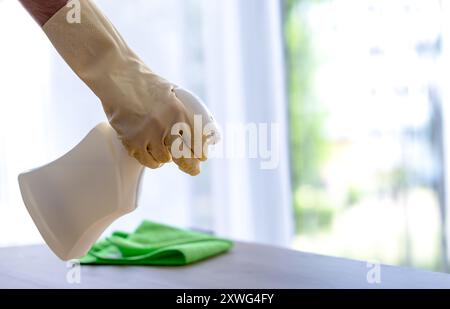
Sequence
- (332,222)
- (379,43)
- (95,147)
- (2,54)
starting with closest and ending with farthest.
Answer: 1. (95,147)
2. (2,54)
3. (379,43)
4. (332,222)

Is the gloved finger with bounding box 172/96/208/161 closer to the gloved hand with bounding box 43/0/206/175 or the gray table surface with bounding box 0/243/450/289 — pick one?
the gloved hand with bounding box 43/0/206/175

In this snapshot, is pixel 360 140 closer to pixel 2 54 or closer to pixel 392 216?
pixel 392 216

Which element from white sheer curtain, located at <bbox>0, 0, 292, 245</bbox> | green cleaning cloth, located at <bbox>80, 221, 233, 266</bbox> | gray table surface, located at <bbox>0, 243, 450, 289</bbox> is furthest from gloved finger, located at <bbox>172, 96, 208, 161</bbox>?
white sheer curtain, located at <bbox>0, 0, 292, 245</bbox>

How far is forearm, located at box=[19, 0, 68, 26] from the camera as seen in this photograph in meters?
0.92

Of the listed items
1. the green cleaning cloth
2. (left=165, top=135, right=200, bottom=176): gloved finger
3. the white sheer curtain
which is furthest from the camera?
the white sheer curtain

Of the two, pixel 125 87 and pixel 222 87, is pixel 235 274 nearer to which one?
pixel 125 87

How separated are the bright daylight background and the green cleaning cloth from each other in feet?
3.24

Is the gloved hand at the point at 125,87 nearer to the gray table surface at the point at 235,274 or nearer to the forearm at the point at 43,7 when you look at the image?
the forearm at the point at 43,7

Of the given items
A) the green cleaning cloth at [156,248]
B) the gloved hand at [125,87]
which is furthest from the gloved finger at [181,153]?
the green cleaning cloth at [156,248]
